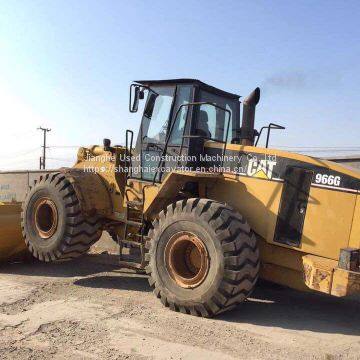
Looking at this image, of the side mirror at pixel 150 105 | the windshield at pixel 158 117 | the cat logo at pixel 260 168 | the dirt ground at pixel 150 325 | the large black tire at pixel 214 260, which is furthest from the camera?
the side mirror at pixel 150 105

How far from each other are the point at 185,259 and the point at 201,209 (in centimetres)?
77

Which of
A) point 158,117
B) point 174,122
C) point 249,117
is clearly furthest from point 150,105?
point 249,117

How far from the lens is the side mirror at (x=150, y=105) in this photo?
268 inches

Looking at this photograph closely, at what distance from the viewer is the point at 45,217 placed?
289 inches

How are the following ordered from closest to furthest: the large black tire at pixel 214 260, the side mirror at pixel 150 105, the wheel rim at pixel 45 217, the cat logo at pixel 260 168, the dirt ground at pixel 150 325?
1. the dirt ground at pixel 150 325
2. the large black tire at pixel 214 260
3. the cat logo at pixel 260 168
4. the side mirror at pixel 150 105
5. the wheel rim at pixel 45 217

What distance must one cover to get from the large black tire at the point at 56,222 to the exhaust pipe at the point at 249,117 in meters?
2.65

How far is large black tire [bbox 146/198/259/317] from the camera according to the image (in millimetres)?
4984

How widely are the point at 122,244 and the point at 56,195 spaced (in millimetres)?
1319

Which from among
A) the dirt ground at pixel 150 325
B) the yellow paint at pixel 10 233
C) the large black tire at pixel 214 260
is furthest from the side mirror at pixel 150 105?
the yellow paint at pixel 10 233

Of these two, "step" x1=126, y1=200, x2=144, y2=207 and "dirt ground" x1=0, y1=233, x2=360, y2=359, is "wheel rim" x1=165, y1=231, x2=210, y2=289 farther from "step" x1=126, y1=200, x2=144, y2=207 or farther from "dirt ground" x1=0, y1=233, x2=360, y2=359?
"step" x1=126, y1=200, x2=144, y2=207

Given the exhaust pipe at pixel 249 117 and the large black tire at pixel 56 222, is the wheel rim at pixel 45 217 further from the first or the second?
the exhaust pipe at pixel 249 117

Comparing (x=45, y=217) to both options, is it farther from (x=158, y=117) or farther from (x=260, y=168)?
(x=260, y=168)

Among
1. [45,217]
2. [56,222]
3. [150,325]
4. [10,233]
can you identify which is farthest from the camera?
[10,233]

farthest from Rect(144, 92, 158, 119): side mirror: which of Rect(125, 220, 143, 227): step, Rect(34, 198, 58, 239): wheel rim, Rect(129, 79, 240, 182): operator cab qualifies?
Rect(34, 198, 58, 239): wheel rim
